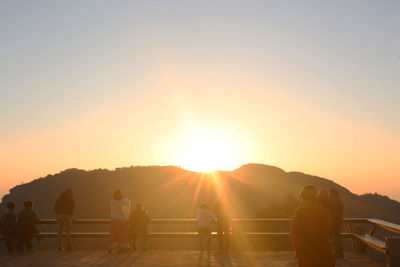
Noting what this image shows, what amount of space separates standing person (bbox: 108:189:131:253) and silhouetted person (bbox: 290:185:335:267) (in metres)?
8.10

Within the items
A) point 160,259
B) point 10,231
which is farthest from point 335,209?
point 10,231

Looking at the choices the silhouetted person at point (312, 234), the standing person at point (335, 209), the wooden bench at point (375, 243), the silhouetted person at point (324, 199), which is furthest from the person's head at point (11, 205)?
the silhouetted person at point (312, 234)

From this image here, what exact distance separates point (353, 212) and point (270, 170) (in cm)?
1489

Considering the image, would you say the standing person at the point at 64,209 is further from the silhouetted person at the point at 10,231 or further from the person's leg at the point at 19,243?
the silhouetted person at the point at 10,231

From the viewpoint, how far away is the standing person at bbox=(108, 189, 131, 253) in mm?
14305

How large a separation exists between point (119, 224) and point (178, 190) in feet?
187

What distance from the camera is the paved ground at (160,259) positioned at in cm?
1188

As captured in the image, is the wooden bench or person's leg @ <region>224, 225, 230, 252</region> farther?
person's leg @ <region>224, 225, 230, 252</region>

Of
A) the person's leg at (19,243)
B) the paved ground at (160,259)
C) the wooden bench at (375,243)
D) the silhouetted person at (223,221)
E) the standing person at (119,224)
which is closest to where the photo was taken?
the wooden bench at (375,243)

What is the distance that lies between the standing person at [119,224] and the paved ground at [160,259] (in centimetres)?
38

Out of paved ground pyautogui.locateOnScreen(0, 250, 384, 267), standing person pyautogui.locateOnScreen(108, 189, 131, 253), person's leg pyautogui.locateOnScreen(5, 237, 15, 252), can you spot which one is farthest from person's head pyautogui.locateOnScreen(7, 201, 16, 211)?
standing person pyautogui.locateOnScreen(108, 189, 131, 253)

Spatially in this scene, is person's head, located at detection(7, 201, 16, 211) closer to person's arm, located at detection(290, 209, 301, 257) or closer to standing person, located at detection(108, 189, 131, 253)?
standing person, located at detection(108, 189, 131, 253)

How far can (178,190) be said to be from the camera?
71000 mm

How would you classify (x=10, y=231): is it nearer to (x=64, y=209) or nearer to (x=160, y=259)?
(x=64, y=209)
